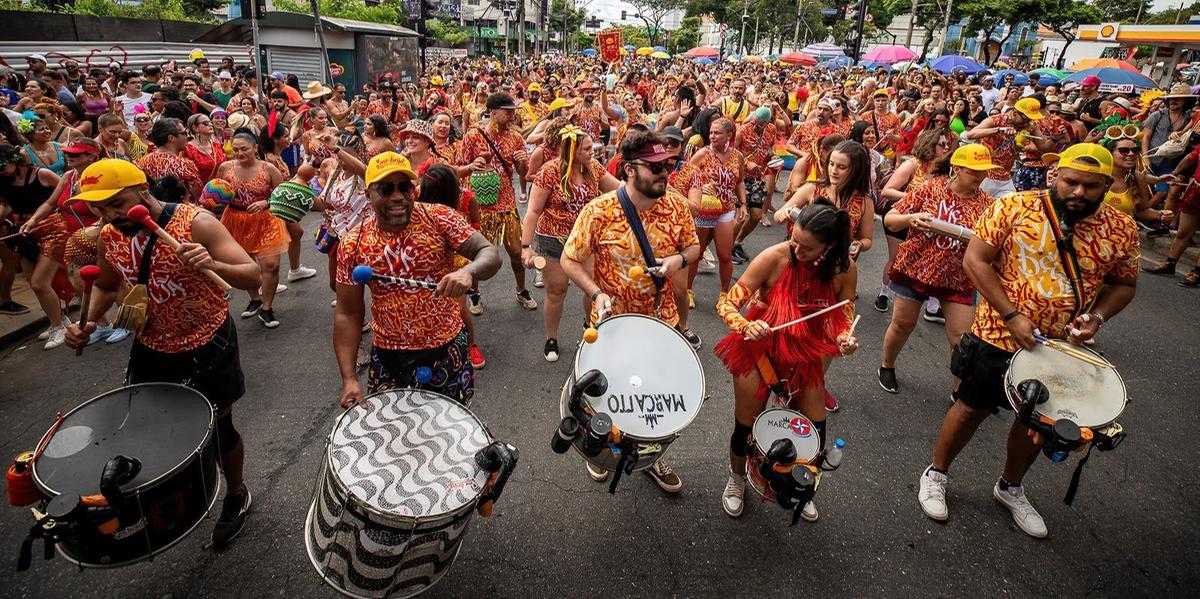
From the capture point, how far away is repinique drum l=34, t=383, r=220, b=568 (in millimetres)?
2016

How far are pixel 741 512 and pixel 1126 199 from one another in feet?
20.8

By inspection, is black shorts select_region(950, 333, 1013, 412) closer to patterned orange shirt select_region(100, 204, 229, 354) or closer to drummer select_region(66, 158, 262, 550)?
drummer select_region(66, 158, 262, 550)

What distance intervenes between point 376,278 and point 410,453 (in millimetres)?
889

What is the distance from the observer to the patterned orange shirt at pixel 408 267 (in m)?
2.88

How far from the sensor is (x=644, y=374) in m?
2.78

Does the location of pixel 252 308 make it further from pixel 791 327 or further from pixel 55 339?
pixel 791 327

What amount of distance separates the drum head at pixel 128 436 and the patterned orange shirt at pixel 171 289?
43 cm

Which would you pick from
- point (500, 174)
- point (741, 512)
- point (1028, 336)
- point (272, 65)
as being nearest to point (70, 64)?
point (272, 65)

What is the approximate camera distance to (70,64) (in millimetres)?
13422

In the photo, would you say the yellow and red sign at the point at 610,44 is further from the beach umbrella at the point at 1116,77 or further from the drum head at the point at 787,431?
the drum head at the point at 787,431

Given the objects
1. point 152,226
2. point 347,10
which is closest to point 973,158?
point 152,226

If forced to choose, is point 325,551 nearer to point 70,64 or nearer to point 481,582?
point 481,582

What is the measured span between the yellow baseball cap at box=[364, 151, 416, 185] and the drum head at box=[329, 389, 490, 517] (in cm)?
100

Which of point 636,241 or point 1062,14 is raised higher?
point 1062,14
